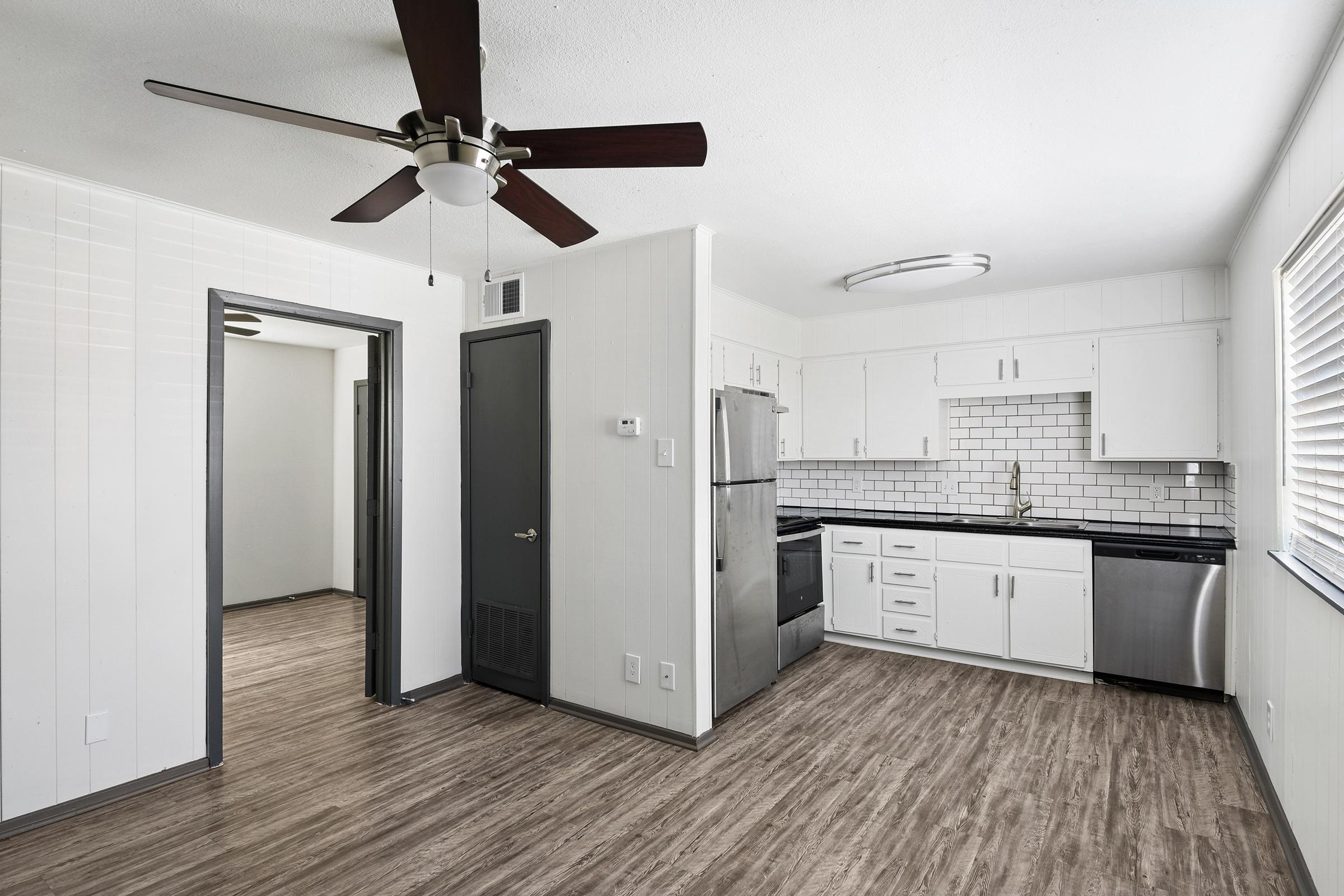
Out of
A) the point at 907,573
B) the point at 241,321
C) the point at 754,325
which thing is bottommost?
the point at 907,573

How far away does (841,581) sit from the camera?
16.2ft

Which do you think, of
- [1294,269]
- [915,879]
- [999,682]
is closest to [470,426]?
[915,879]

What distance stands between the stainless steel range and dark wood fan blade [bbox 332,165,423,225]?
276cm

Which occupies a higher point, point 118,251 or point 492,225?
point 492,225

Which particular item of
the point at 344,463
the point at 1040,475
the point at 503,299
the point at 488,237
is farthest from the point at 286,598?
the point at 1040,475

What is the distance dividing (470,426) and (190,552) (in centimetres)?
158

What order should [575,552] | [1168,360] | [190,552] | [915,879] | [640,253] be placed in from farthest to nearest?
[1168,360] < [575,552] < [640,253] < [190,552] < [915,879]

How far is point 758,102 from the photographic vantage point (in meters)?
2.13

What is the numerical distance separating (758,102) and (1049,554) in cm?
337

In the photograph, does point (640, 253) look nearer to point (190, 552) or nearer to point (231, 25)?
point (231, 25)

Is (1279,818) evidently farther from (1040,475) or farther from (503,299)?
(503,299)

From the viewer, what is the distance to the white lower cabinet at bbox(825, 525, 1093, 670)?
163 inches

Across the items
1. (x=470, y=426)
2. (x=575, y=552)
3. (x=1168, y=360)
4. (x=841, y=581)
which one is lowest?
(x=841, y=581)

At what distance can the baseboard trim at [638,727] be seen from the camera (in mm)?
3273
